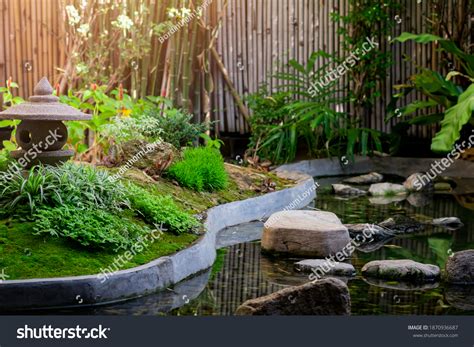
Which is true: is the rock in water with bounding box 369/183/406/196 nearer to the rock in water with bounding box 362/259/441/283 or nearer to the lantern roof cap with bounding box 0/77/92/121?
the rock in water with bounding box 362/259/441/283

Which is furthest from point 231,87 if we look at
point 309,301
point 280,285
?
point 309,301

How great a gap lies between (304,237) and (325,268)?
0.64m

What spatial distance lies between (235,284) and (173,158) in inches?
126

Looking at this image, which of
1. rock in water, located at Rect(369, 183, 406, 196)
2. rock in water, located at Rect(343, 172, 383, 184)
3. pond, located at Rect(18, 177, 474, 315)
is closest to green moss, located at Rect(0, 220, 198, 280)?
pond, located at Rect(18, 177, 474, 315)

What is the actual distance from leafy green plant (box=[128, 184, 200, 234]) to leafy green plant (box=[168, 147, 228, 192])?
130 cm

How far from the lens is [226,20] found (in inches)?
549

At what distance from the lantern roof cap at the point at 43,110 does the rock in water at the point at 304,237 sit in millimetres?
1862

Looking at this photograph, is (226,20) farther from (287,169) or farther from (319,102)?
(287,169)

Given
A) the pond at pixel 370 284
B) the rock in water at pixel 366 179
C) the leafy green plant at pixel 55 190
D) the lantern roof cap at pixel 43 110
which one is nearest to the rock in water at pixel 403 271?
the pond at pixel 370 284

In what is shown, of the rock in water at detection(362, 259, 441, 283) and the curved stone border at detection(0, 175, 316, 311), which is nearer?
the curved stone border at detection(0, 175, 316, 311)

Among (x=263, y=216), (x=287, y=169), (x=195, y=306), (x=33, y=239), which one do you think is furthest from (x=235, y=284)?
(x=287, y=169)

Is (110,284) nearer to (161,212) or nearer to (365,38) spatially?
(161,212)

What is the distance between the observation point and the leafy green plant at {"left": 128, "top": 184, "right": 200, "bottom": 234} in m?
7.33

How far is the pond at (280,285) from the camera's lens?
582cm
